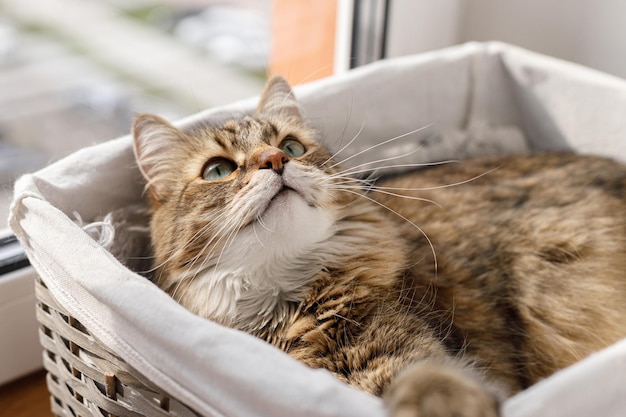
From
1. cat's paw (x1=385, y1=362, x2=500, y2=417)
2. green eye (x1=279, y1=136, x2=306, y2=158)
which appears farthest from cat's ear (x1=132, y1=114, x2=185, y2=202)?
cat's paw (x1=385, y1=362, x2=500, y2=417)

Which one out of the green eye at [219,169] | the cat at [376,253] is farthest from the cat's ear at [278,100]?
the green eye at [219,169]

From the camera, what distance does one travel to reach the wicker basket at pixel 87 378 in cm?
110

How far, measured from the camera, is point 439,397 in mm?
831

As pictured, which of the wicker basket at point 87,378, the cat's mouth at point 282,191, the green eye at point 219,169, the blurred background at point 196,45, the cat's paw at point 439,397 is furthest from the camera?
the blurred background at point 196,45

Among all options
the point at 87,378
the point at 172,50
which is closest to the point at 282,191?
the point at 87,378

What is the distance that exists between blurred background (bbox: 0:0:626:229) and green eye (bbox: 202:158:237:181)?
26.1 inches

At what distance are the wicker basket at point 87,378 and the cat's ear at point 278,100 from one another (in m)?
0.65

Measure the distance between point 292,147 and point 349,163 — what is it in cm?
46

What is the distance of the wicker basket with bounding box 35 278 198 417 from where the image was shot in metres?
1.10

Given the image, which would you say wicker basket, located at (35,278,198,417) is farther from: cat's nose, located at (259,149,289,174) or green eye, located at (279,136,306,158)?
green eye, located at (279,136,306,158)

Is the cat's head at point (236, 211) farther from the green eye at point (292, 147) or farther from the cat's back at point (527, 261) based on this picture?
the cat's back at point (527, 261)

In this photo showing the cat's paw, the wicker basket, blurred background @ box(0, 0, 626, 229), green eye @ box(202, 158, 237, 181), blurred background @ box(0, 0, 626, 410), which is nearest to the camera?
the cat's paw

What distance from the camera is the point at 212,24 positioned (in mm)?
2615

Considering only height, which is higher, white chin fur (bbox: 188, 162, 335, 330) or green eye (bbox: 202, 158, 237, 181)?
green eye (bbox: 202, 158, 237, 181)
